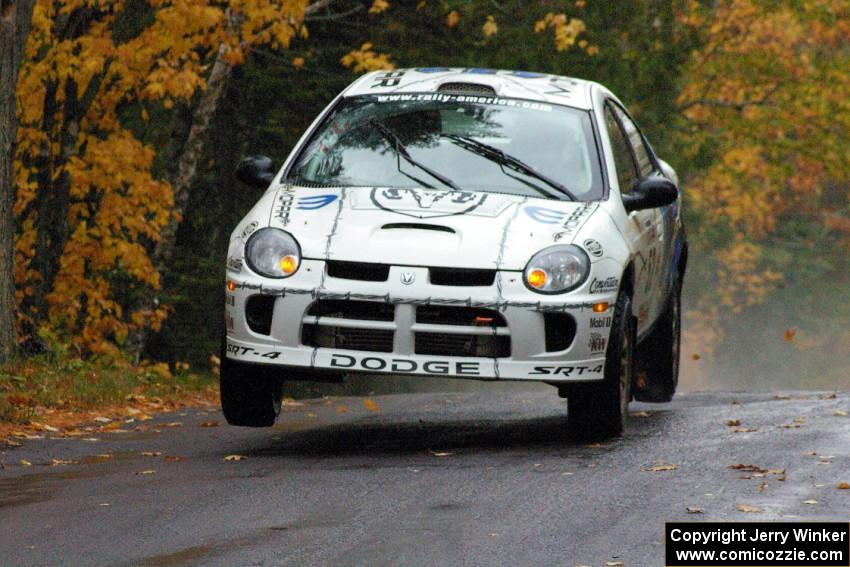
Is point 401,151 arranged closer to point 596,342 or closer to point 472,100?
point 472,100

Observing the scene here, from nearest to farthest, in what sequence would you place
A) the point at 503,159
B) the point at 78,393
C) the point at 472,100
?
the point at 503,159 < the point at 472,100 < the point at 78,393

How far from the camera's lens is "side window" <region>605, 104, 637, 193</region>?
995 centimetres

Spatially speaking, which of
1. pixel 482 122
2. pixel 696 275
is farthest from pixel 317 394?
pixel 696 275

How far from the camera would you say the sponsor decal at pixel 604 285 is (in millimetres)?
8633

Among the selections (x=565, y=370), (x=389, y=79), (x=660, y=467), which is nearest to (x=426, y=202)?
(x=565, y=370)

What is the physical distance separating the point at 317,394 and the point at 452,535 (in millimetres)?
16262

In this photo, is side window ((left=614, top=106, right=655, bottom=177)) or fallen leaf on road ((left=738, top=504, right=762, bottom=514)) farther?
side window ((left=614, top=106, right=655, bottom=177))

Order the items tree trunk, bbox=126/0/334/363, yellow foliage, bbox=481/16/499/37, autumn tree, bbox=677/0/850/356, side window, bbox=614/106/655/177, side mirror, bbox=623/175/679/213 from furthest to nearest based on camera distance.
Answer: autumn tree, bbox=677/0/850/356
yellow foliage, bbox=481/16/499/37
tree trunk, bbox=126/0/334/363
side window, bbox=614/106/655/177
side mirror, bbox=623/175/679/213

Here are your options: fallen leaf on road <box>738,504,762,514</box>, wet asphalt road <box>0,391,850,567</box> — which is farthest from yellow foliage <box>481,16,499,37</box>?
fallen leaf on road <box>738,504,762,514</box>

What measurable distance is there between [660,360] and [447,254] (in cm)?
409

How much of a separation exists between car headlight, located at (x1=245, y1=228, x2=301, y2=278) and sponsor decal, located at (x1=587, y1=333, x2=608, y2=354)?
1.51 m

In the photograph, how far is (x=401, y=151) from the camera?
9.59 meters

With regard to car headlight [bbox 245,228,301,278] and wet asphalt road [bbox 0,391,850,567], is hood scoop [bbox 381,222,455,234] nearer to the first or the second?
car headlight [bbox 245,228,301,278]

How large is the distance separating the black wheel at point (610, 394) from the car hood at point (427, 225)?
23.0 inches
